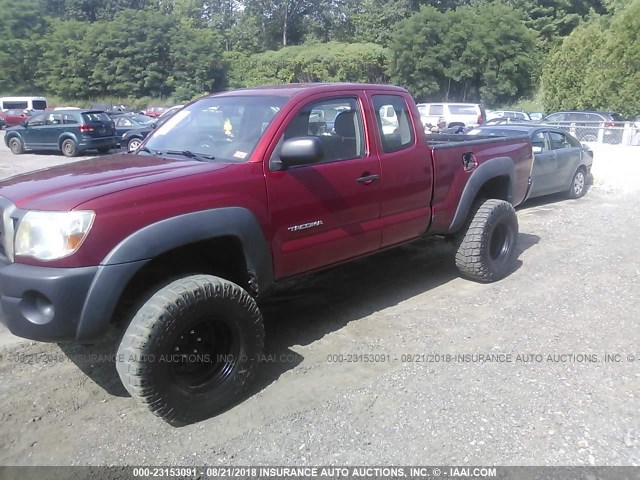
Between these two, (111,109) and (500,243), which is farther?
(111,109)

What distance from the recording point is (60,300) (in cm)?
282

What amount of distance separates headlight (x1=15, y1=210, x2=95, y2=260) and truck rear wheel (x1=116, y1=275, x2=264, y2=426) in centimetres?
53

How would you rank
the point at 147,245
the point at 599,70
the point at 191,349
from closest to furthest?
the point at 147,245 < the point at 191,349 < the point at 599,70

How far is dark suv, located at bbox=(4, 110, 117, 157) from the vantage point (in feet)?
60.1

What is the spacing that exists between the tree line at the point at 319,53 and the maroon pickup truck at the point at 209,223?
41.5 meters

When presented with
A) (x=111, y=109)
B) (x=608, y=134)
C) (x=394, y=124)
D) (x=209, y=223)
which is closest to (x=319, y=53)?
(x=111, y=109)

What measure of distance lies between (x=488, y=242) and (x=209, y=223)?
3198 mm

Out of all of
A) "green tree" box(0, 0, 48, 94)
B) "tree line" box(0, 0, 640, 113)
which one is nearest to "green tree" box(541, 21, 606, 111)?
"tree line" box(0, 0, 640, 113)

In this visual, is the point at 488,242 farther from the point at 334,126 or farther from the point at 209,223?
the point at 209,223

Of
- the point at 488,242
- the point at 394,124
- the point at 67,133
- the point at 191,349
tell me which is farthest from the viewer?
the point at 67,133

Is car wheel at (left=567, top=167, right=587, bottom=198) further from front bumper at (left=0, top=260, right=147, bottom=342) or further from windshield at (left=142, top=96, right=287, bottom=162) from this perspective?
front bumper at (left=0, top=260, right=147, bottom=342)

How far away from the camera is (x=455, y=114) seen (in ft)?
87.5

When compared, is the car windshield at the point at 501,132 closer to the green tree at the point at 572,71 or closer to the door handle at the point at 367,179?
the door handle at the point at 367,179

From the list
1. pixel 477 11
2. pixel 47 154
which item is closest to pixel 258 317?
pixel 47 154
